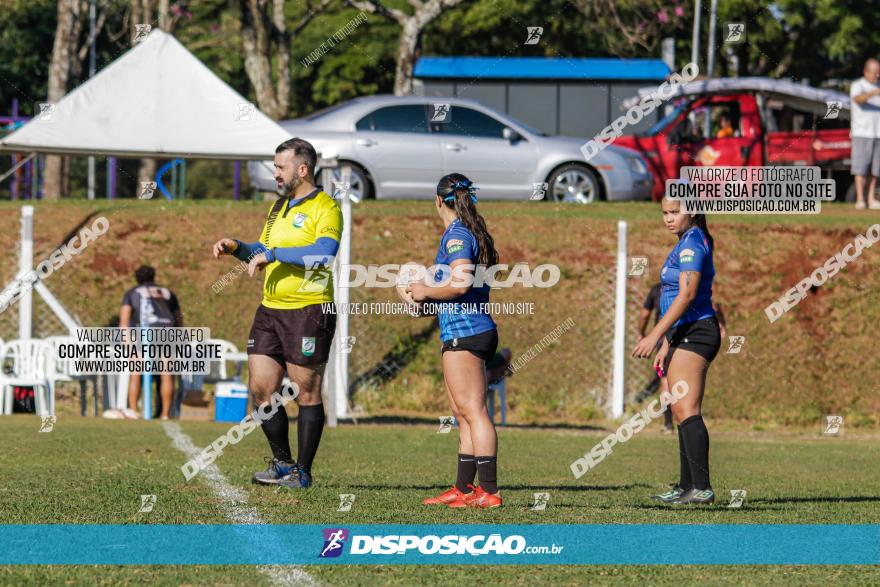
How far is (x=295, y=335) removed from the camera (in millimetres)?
8672

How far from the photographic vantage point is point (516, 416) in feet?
60.5

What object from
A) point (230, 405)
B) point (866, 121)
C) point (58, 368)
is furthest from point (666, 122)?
point (58, 368)

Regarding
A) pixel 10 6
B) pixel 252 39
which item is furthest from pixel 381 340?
pixel 10 6

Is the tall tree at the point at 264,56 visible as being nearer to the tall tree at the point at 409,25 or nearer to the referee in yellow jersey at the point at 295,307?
the tall tree at the point at 409,25

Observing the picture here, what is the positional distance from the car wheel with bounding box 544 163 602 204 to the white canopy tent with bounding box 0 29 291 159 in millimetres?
6221

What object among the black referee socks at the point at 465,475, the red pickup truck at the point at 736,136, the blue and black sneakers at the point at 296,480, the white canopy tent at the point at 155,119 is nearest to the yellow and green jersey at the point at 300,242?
the blue and black sneakers at the point at 296,480

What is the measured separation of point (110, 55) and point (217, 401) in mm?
32313

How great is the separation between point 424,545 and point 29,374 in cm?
1113

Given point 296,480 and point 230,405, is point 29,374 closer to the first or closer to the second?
point 230,405

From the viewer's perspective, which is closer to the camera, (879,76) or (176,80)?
(176,80)

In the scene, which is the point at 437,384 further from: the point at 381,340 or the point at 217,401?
the point at 217,401

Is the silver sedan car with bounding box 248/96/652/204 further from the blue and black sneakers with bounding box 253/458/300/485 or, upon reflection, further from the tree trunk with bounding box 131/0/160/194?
the blue and black sneakers with bounding box 253/458/300/485

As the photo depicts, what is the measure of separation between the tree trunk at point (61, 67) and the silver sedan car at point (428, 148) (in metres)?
6.96

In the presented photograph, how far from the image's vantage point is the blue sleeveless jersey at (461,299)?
7.91 m
